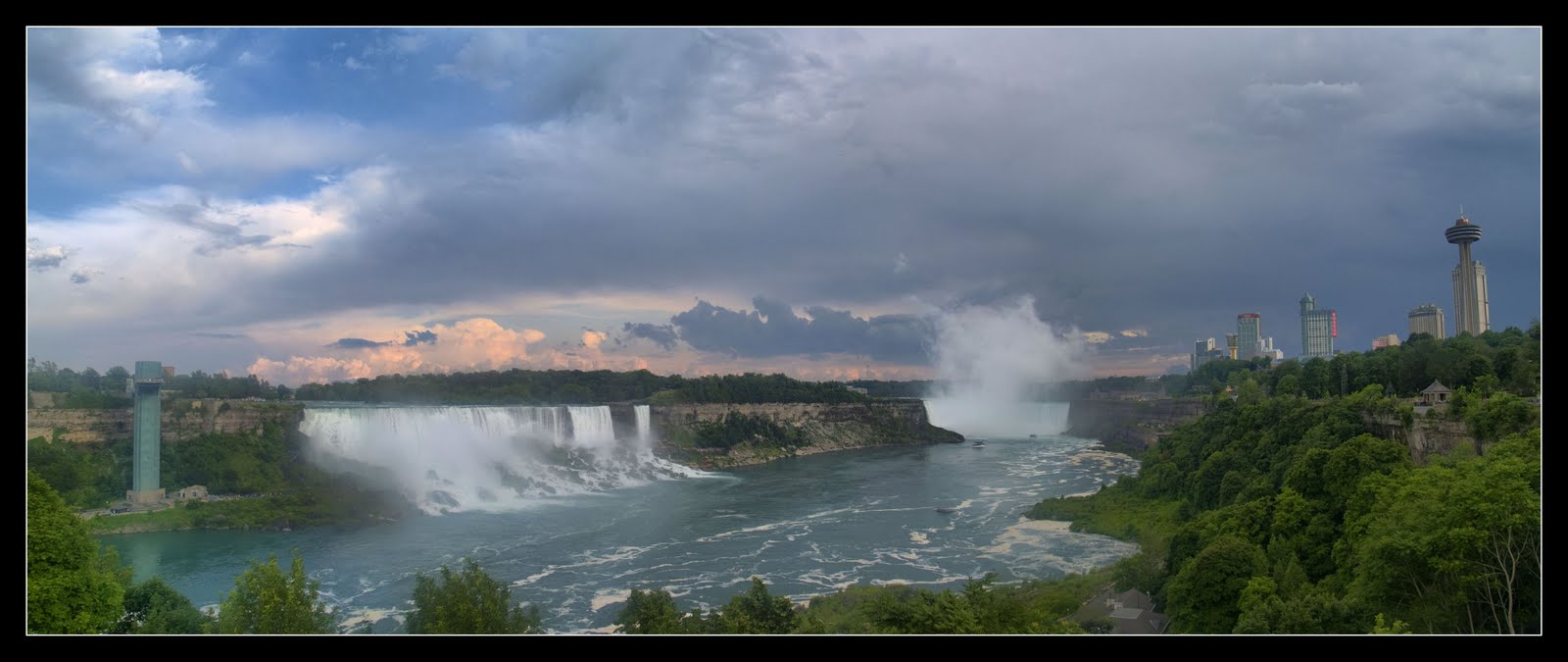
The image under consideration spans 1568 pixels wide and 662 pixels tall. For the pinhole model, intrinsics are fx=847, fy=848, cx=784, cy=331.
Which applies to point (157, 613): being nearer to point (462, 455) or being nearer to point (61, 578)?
point (61, 578)

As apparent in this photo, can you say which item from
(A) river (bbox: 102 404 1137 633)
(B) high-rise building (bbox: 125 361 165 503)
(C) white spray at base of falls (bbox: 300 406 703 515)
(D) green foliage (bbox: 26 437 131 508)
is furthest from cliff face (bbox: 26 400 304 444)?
(A) river (bbox: 102 404 1137 633)

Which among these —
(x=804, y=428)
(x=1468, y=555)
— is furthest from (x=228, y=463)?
(x=804, y=428)

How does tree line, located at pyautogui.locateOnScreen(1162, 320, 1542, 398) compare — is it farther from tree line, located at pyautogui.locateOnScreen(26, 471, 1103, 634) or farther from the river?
tree line, located at pyautogui.locateOnScreen(26, 471, 1103, 634)

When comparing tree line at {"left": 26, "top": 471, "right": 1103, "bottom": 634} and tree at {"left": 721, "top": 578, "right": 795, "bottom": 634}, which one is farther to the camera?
tree at {"left": 721, "top": 578, "right": 795, "bottom": 634}

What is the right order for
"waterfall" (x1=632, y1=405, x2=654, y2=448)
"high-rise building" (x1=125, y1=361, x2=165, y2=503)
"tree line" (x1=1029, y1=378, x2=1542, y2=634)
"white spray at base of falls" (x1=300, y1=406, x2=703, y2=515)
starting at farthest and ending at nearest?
"waterfall" (x1=632, y1=405, x2=654, y2=448) < "white spray at base of falls" (x1=300, y1=406, x2=703, y2=515) < "high-rise building" (x1=125, y1=361, x2=165, y2=503) < "tree line" (x1=1029, y1=378, x2=1542, y2=634)

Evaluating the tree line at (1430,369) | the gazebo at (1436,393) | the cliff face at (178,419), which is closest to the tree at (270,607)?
the tree line at (1430,369)

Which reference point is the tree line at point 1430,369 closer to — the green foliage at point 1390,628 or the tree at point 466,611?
the green foliage at point 1390,628
